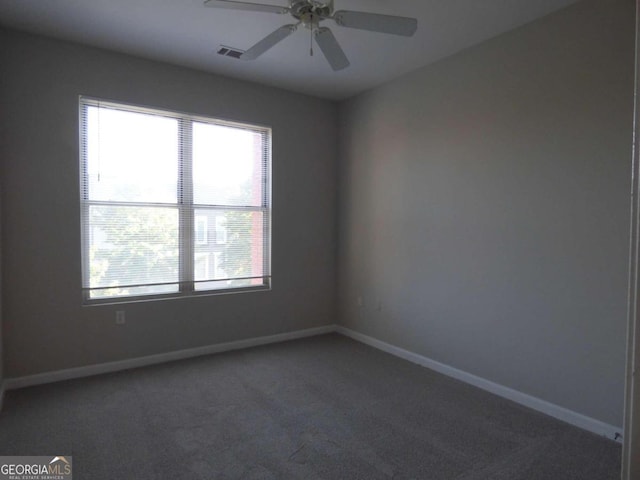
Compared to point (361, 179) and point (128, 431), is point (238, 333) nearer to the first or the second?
point (128, 431)

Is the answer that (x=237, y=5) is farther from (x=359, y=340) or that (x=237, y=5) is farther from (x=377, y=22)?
(x=359, y=340)

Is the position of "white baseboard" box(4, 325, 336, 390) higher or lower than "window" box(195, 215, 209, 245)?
lower

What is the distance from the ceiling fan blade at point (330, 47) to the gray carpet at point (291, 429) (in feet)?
8.11

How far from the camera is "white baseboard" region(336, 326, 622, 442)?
99.7 inches

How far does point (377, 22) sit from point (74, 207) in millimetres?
2869

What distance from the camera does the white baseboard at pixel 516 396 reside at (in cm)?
253

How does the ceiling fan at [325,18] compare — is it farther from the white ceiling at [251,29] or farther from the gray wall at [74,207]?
the gray wall at [74,207]

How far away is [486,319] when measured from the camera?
10.5 feet

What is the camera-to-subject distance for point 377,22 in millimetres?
2180

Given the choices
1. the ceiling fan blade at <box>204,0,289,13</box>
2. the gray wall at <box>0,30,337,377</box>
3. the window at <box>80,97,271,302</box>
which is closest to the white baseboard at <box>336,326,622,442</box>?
the gray wall at <box>0,30,337,377</box>

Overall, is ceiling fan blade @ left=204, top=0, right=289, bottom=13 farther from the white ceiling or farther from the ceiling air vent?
the ceiling air vent

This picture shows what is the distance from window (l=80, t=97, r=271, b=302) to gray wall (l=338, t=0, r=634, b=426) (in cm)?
139

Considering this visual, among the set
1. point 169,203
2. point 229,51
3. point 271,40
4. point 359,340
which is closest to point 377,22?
point 271,40

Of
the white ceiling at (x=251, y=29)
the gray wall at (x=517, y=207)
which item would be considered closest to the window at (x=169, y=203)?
the white ceiling at (x=251, y=29)
